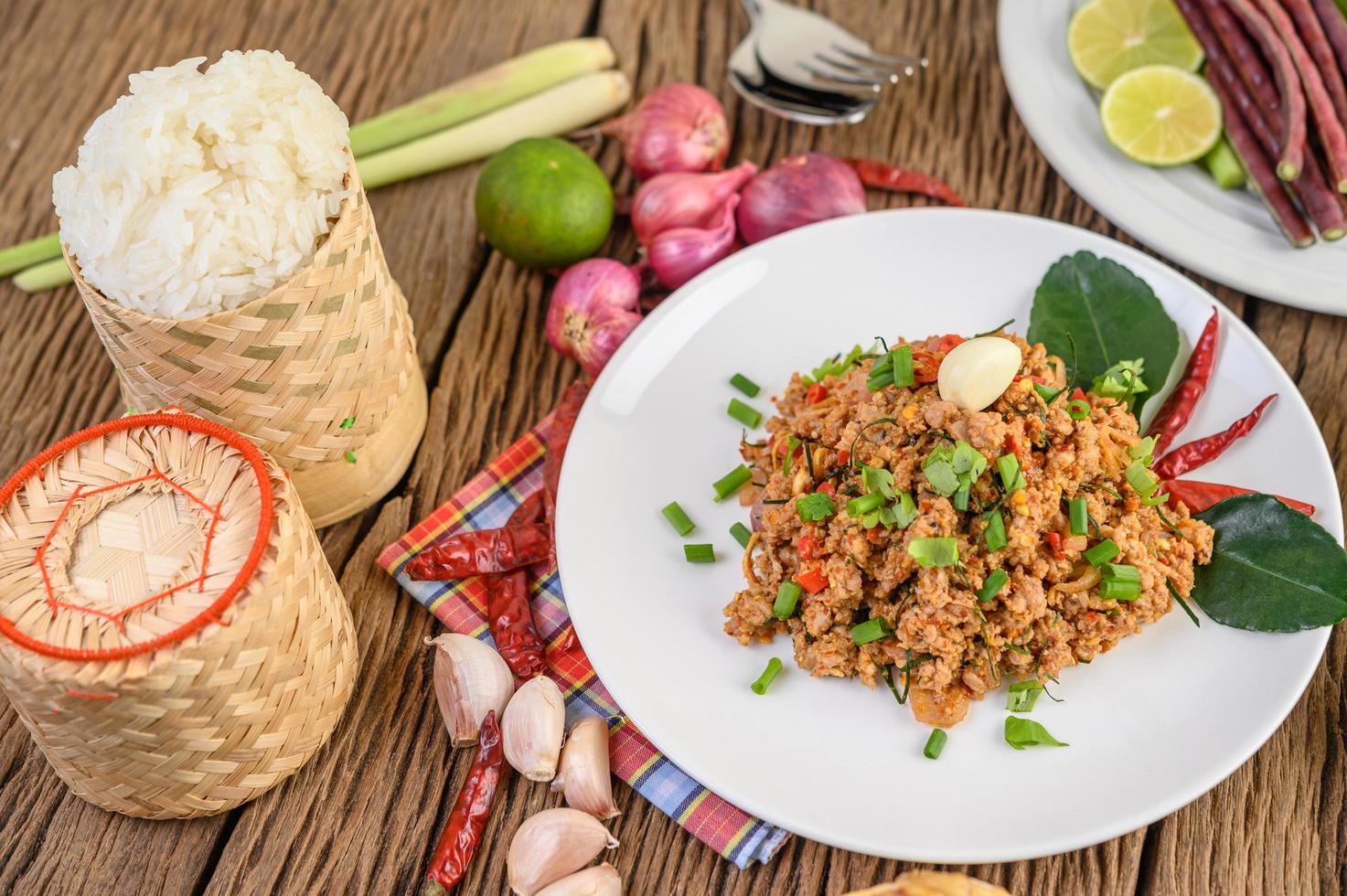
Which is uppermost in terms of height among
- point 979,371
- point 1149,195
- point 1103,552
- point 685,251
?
point 979,371

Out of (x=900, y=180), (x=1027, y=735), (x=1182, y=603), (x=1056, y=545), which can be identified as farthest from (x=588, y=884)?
(x=900, y=180)

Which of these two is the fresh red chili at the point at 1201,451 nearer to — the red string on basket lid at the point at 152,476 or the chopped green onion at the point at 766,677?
the chopped green onion at the point at 766,677

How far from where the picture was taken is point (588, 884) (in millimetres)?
2652

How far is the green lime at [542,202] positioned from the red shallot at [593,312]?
142mm

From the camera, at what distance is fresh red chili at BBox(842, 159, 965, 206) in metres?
4.09

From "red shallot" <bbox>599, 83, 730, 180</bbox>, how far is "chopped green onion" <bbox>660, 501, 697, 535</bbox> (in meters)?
1.47

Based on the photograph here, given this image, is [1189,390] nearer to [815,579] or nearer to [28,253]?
[815,579]

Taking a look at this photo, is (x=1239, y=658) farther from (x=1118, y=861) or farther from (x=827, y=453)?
(x=827, y=453)

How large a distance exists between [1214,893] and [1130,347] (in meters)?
1.41

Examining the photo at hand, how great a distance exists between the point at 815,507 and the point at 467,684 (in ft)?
3.26

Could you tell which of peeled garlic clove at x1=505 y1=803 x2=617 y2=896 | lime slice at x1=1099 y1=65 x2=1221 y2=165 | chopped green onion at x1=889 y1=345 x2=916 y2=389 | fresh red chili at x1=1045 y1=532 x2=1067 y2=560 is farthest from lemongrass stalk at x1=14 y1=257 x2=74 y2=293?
lime slice at x1=1099 y1=65 x2=1221 y2=165

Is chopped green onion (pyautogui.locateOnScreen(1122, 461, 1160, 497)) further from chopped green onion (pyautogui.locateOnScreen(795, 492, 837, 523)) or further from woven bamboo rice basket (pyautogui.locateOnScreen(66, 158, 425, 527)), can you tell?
woven bamboo rice basket (pyautogui.locateOnScreen(66, 158, 425, 527))

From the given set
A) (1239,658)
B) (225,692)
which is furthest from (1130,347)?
(225,692)

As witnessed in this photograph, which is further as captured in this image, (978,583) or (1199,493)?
(1199,493)
